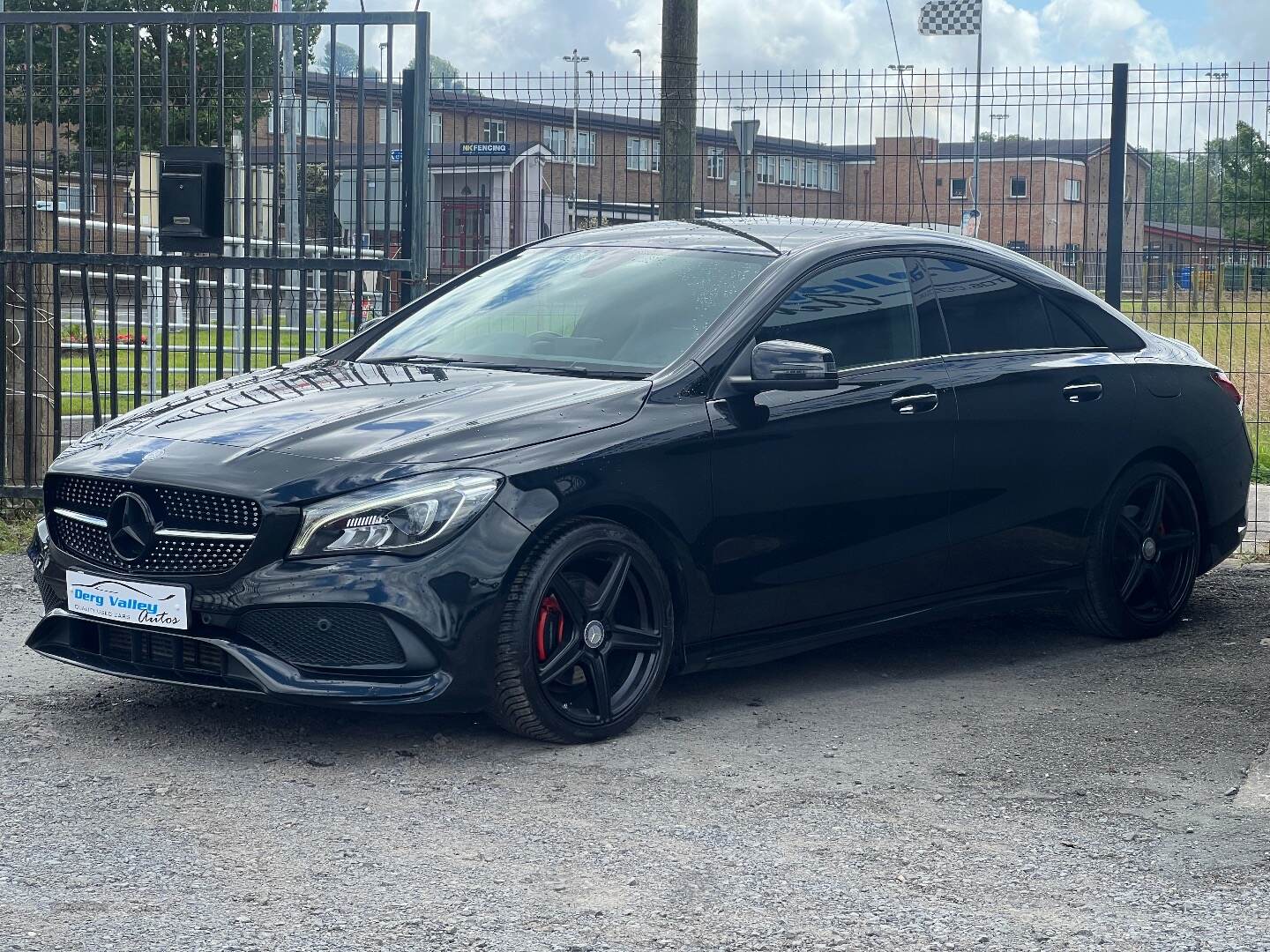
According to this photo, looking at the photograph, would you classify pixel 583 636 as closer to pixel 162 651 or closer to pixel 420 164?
pixel 162 651

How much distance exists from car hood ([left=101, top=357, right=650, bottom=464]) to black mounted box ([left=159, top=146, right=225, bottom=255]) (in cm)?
349

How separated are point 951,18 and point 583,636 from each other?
793 inches

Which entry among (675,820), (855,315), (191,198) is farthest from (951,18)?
(675,820)

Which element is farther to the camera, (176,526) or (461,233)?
(461,233)

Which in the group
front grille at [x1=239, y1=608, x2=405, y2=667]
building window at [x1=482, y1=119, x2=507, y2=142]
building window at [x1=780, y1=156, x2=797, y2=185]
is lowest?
front grille at [x1=239, y1=608, x2=405, y2=667]

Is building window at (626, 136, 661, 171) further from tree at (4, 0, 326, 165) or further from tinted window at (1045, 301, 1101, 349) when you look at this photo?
tinted window at (1045, 301, 1101, 349)

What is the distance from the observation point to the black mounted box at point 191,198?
9.20 meters

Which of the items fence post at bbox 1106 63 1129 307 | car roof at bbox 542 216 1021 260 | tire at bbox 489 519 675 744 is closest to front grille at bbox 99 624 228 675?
tire at bbox 489 519 675 744

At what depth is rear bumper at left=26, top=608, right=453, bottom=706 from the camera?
4871 mm

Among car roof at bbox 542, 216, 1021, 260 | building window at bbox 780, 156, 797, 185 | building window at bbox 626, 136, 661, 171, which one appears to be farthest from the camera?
building window at bbox 780, 156, 797, 185

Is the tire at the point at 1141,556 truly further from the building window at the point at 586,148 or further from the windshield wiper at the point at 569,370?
the building window at the point at 586,148

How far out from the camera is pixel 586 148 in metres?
10.3

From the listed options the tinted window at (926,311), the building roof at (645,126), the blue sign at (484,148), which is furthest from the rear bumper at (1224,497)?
the blue sign at (484,148)

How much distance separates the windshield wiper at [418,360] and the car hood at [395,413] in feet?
0.42
